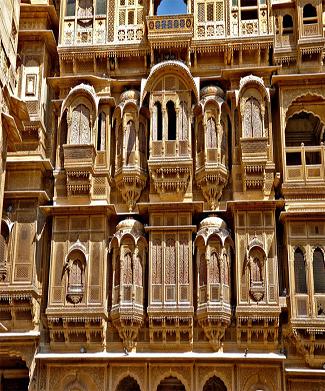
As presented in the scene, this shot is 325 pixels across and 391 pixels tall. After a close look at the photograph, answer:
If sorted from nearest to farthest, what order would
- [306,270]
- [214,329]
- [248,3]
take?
[214,329] → [306,270] → [248,3]

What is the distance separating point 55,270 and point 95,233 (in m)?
1.31

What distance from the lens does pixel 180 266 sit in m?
17.4

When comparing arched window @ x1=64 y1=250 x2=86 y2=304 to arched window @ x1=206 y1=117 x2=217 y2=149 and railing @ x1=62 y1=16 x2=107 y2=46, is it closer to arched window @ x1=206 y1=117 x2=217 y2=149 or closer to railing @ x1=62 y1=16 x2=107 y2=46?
arched window @ x1=206 y1=117 x2=217 y2=149

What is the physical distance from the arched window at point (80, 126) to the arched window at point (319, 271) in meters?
6.29

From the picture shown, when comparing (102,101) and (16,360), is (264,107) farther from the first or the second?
(16,360)

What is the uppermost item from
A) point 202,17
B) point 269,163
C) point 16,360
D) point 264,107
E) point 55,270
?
point 202,17

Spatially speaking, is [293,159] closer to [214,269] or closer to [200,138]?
[200,138]

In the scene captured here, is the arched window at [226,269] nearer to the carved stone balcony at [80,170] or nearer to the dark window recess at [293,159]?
the dark window recess at [293,159]

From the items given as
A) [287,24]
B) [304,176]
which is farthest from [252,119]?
[287,24]

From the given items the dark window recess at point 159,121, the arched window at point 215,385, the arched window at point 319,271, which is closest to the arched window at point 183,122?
the dark window recess at point 159,121

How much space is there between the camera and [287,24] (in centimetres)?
1948

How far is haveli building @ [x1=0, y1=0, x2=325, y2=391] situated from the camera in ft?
55.3

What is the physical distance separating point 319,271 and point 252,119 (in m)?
4.12

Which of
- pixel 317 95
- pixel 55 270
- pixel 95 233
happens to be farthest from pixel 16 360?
pixel 317 95
